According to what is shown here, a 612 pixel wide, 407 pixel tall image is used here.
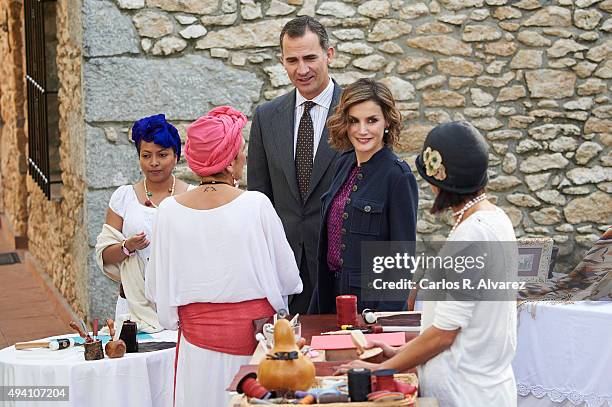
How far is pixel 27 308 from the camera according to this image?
340 inches

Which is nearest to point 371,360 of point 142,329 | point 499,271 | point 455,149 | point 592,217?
point 499,271

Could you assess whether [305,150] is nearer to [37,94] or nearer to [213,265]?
[213,265]

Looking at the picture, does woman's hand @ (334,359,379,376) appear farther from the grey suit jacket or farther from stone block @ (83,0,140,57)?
stone block @ (83,0,140,57)

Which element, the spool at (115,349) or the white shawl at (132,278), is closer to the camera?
the spool at (115,349)

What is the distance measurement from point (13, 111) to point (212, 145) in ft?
26.0

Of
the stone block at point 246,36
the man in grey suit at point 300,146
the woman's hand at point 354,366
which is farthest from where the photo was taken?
the stone block at point 246,36

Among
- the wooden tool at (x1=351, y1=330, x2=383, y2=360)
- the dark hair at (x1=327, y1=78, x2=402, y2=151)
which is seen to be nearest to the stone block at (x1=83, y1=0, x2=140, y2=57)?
the dark hair at (x1=327, y1=78, x2=402, y2=151)

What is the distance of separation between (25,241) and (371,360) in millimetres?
9077

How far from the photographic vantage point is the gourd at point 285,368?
2.73m

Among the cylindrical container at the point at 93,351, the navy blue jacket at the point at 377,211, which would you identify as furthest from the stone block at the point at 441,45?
the cylindrical container at the point at 93,351

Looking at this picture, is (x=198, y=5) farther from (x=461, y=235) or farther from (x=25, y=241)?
(x=25, y=241)

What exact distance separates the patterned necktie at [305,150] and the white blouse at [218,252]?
1079mm

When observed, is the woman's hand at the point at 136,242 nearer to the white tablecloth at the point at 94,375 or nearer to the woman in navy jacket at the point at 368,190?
the white tablecloth at the point at 94,375

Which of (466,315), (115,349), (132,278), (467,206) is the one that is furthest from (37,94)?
(466,315)
